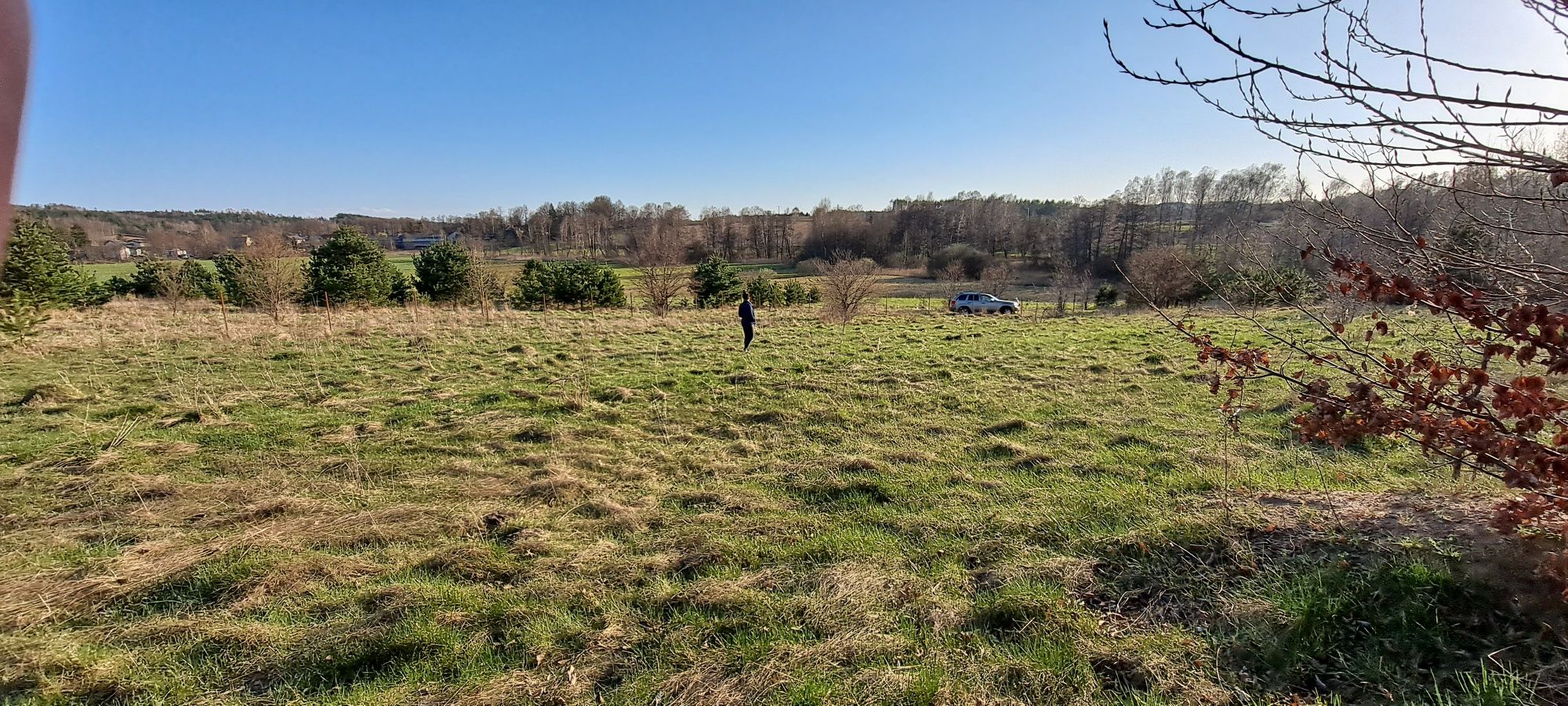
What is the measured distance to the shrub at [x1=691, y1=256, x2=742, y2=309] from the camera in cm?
2772

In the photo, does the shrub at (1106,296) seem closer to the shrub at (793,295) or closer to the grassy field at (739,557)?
the shrub at (793,295)

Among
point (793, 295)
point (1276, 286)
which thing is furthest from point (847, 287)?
point (1276, 286)

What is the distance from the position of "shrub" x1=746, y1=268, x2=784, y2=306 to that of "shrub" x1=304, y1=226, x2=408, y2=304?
15.4 m

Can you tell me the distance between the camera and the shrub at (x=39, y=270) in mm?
11758

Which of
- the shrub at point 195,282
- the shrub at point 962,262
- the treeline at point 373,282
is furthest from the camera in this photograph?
the shrub at point 962,262

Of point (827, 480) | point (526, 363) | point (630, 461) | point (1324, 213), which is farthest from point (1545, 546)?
point (526, 363)

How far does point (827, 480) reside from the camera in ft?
16.6

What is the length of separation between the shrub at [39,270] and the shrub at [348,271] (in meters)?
6.30

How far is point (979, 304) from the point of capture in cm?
3116

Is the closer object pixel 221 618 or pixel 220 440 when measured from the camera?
pixel 221 618

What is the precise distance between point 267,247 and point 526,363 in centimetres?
1542

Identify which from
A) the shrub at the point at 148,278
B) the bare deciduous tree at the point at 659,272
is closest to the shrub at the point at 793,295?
the bare deciduous tree at the point at 659,272

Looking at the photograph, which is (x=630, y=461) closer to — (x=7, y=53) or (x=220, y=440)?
(x=220, y=440)

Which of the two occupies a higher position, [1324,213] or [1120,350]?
[1324,213]
